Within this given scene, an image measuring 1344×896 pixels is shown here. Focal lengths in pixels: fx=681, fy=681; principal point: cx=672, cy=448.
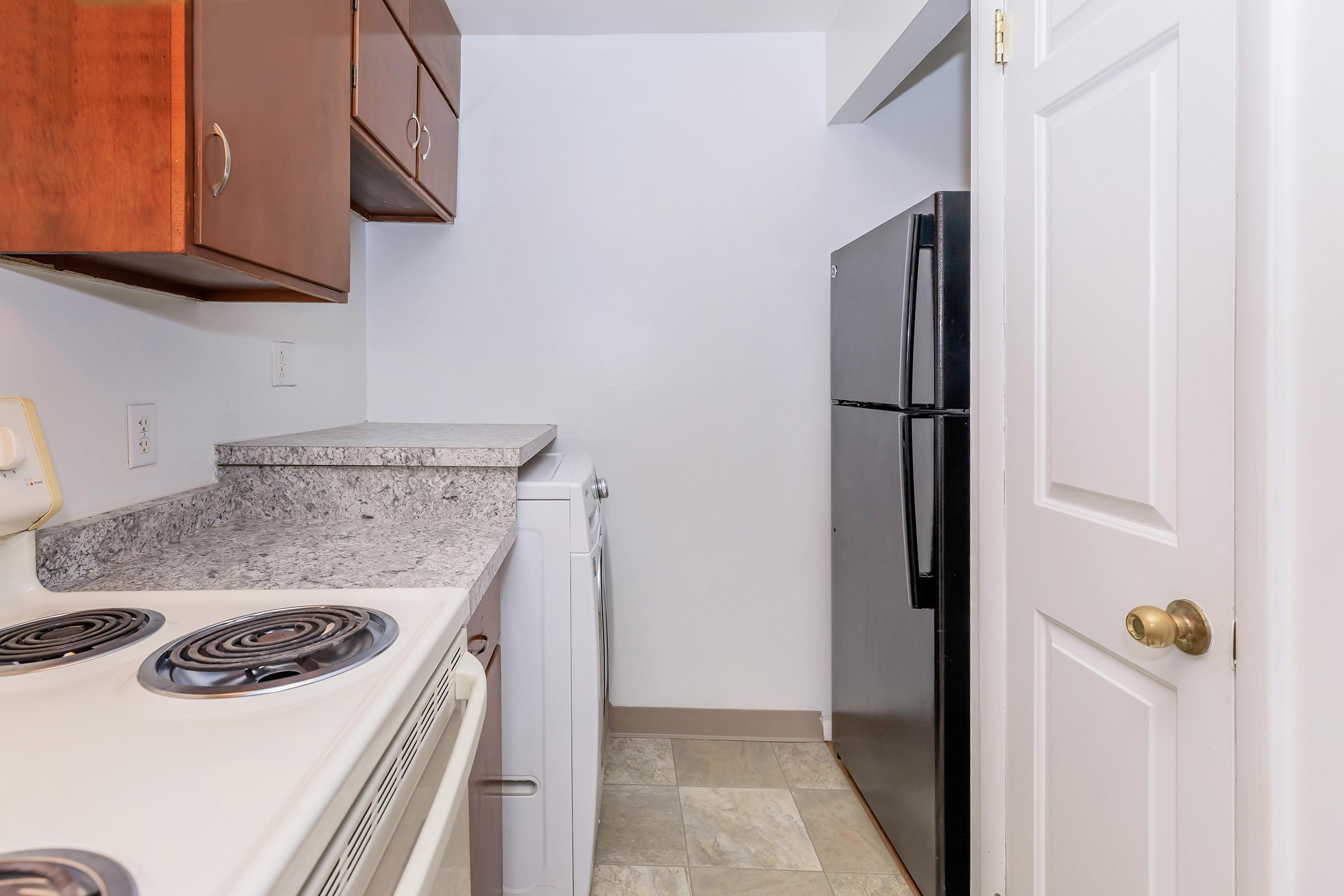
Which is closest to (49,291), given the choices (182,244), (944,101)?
(182,244)

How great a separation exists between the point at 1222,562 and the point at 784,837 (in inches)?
56.8

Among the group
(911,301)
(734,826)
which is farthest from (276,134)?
(734,826)

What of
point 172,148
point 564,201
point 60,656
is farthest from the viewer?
point 564,201

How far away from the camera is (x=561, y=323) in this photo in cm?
234

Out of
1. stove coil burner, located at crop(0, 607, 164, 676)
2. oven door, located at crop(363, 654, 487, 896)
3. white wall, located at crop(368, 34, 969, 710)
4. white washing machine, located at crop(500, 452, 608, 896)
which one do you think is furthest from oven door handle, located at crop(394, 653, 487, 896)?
white wall, located at crop(368, 34, 969, 710)

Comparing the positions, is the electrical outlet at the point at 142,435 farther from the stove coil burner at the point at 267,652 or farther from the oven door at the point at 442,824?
the oven door at the point at 442,824

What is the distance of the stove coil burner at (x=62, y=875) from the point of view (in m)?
0.40

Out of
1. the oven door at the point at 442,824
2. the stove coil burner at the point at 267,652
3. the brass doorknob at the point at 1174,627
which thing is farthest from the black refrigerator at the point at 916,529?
the stove coil burner at the point at 267,652

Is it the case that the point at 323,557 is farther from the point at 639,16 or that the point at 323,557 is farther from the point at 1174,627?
the point at 639,16

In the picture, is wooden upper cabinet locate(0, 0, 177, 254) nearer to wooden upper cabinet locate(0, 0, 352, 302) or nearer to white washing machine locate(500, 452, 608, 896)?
wooden upper cabinet locate(0, 0, 352, 302)

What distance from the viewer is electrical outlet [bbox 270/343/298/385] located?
177 centimetres

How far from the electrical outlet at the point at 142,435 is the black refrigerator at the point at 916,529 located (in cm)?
158

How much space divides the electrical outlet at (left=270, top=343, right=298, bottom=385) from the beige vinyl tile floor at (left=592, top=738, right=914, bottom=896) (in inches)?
58.6

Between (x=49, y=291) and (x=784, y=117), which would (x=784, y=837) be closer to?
(x=49, y=291)
